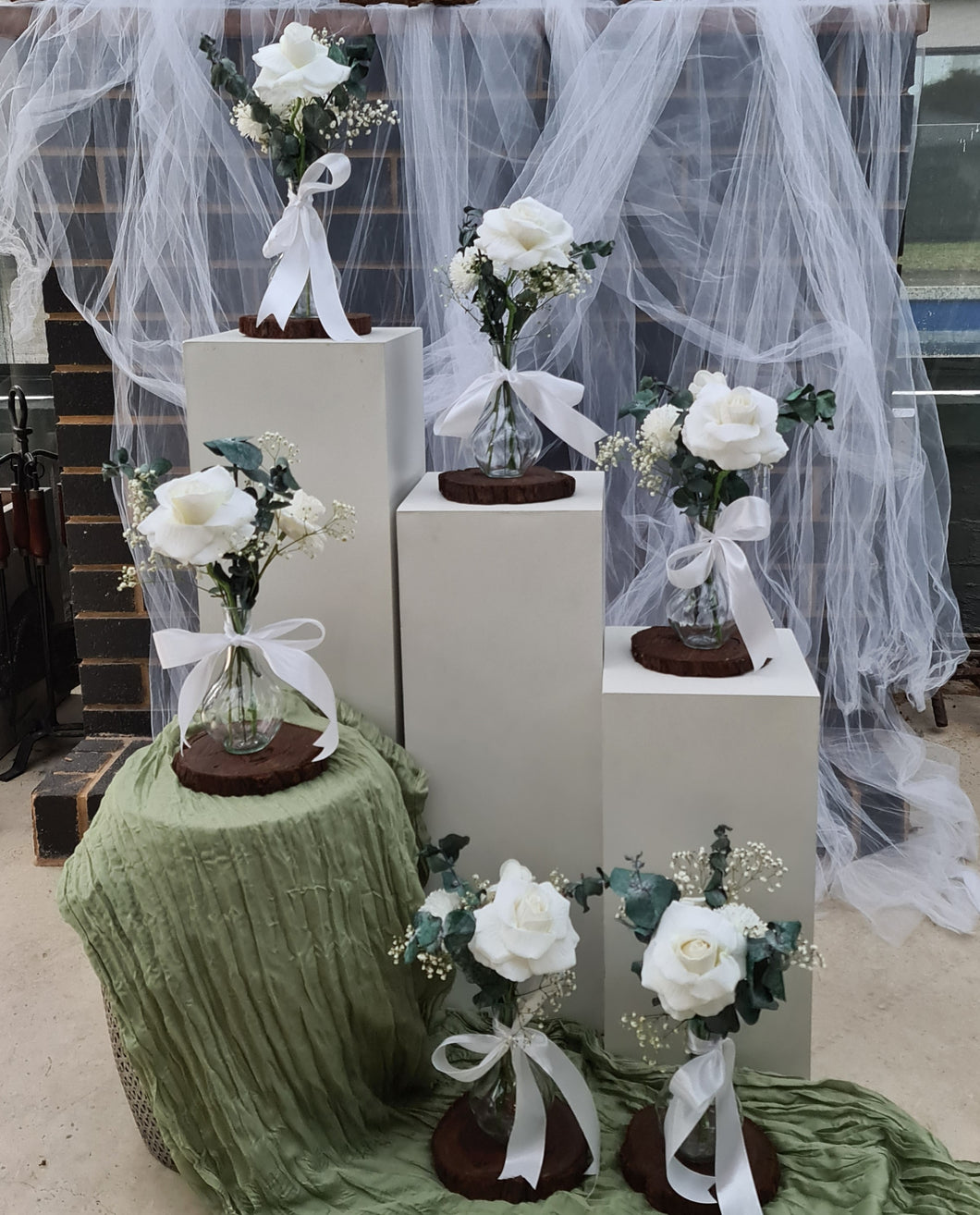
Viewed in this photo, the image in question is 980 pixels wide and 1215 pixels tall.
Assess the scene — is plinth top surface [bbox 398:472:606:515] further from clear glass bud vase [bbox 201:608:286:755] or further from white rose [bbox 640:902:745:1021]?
white rose [bbox 640:902:745:1021]

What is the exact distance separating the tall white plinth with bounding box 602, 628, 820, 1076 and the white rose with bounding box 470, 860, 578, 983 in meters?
0.24

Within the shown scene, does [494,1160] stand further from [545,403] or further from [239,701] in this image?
[545,403]

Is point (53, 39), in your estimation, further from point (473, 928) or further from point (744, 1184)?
point (744, 1184)

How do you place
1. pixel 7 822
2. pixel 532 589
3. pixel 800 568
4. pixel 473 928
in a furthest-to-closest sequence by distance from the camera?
pixel 7 822
pixel 800 568
pixel 532 589
pixel 473 928

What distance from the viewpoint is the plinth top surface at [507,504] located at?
159 cm

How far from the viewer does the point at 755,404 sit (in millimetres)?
1493

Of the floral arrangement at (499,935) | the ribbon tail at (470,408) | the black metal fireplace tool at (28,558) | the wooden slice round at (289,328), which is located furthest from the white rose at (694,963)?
the black metal fireplace tool at (28,558)

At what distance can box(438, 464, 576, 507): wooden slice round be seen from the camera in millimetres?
1625

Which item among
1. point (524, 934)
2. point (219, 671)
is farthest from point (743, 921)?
point (219, 671)

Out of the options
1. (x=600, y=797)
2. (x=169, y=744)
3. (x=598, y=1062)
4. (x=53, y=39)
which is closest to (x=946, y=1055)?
(x=598, y=1062)

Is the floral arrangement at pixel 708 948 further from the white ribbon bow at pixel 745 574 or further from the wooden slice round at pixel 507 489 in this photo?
the wooden slice round at pixel 507 489

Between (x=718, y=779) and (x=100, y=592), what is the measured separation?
1.42 metres

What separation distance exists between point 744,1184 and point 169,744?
839mm

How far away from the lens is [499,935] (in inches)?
53.1
